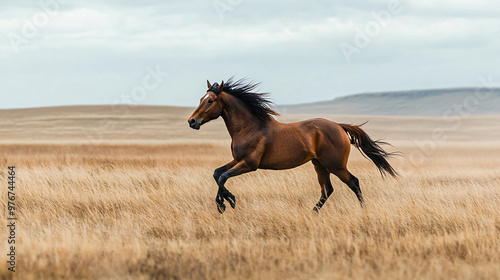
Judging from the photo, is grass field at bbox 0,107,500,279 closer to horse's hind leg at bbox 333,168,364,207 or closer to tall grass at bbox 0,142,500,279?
tall grass at bbox 0,142,500,279

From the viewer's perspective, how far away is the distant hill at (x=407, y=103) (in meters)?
148

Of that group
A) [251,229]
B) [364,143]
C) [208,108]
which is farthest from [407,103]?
[251,229]

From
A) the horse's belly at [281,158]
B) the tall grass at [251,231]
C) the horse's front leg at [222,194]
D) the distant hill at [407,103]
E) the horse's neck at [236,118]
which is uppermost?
the distant hill at [407,103]

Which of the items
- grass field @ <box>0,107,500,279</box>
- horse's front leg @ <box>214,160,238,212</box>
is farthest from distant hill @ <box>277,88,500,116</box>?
horse's front leg @ <box>214,160,238,212</box>

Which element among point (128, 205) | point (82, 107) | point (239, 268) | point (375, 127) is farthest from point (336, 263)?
point (82, 107)

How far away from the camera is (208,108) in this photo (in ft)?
26.4

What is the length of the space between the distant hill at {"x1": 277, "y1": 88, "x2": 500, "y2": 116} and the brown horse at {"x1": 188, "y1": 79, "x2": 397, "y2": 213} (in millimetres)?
134011

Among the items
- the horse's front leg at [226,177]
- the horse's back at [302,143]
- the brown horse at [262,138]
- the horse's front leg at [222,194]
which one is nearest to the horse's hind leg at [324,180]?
the brown horse at [262,138]

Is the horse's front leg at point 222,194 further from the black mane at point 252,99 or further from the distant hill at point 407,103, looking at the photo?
the distant hill at point 407,103

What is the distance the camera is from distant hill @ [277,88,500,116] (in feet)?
486

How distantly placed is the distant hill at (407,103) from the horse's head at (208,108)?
13446 centimetres

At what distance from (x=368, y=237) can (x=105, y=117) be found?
171 feet

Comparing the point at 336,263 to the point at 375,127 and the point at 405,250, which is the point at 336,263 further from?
the point at 375,127

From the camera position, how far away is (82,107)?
68125 mm
